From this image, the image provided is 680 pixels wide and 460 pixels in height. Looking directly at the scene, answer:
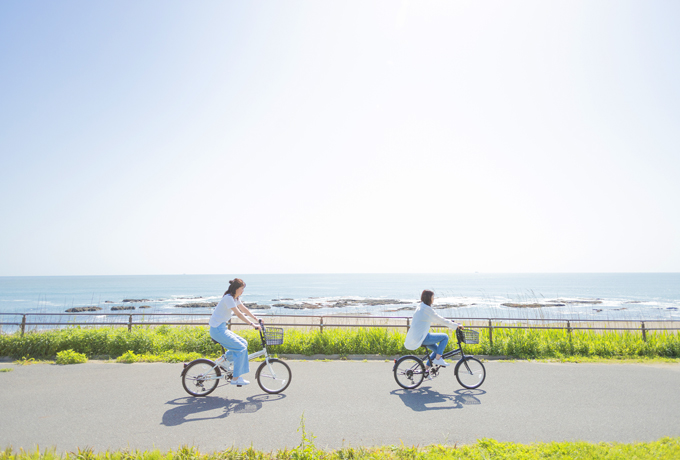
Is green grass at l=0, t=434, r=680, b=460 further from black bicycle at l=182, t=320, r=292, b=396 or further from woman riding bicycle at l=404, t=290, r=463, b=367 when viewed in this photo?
woman riding bicycle at l=404, t=290, r=463, b=367

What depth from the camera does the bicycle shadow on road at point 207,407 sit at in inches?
221

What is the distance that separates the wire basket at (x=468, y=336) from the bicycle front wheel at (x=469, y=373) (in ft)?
1.37

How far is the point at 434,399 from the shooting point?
6676 mm

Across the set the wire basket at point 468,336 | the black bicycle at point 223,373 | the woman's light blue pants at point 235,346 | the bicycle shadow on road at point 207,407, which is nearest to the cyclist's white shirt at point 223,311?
the woman's light blue pants at point 235,346

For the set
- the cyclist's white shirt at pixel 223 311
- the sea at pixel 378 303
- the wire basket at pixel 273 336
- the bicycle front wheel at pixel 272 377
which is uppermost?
the cyclist's white shirt at pixel 223 311

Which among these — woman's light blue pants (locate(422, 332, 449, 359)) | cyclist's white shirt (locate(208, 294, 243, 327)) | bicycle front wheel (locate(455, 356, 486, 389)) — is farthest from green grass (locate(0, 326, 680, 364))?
cyclist's white shirt (locate(208, 294, 243, 327))

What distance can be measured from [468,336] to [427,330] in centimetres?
82

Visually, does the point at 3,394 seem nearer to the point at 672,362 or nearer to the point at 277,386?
the point at 277,386

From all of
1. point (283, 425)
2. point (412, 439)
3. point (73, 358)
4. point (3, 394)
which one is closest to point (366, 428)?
point (412, 439)

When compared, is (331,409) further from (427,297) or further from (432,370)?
(427,297)

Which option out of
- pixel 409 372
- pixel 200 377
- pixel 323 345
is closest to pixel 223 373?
pixel 200 377

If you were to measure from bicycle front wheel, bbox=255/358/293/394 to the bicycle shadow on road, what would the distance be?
160 mm

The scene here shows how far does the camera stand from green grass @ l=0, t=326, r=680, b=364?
10.0 metres

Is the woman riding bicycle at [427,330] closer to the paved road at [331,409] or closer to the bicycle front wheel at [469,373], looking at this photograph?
the bicycle front wheel at [469,373]
